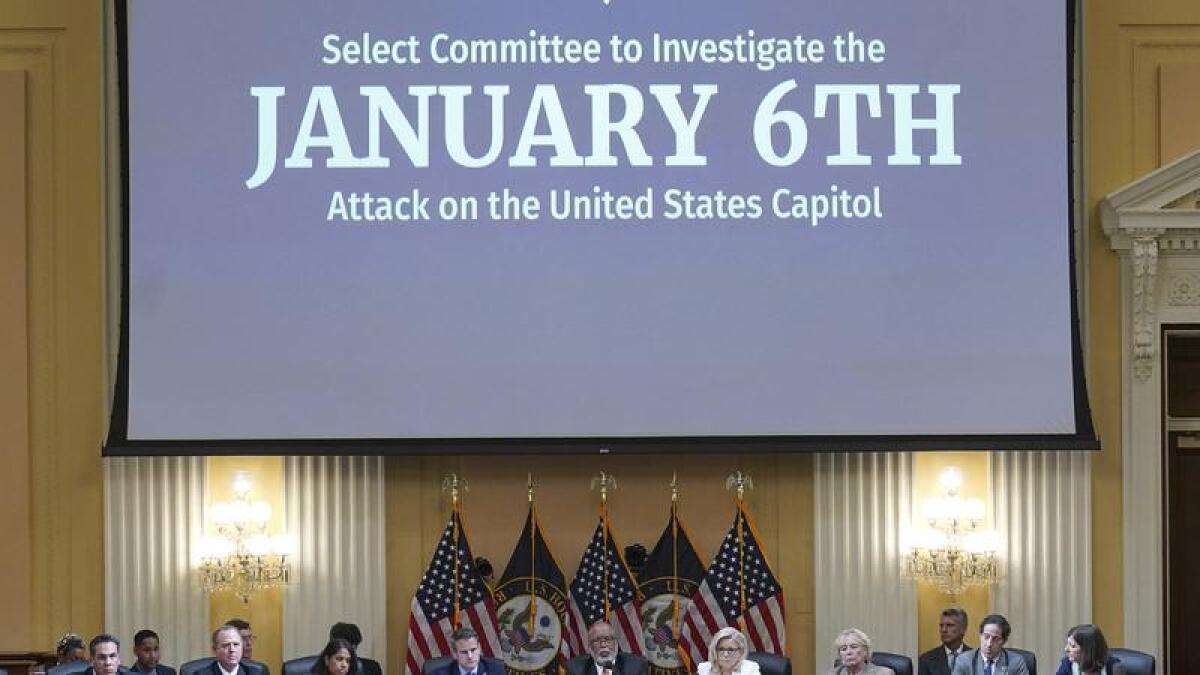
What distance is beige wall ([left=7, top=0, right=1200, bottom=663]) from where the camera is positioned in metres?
12.2

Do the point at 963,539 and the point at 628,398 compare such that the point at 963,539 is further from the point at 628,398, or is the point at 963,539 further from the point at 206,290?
the point at 206,290

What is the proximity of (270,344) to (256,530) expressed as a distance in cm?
115

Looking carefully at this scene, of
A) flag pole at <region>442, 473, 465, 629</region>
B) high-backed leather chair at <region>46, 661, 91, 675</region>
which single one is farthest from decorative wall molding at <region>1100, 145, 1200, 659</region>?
high-backed leather chair at <region>46, 661, 91, 675</region>

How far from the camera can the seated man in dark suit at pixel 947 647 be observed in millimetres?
10852

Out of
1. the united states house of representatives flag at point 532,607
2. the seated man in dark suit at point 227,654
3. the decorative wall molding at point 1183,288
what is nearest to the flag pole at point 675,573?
the united states house of representatives flag at point 532,607

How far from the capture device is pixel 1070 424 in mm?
11867

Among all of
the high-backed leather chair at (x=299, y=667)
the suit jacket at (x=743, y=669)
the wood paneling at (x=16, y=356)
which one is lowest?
the high-backed leather chair at (x=299, y=667)

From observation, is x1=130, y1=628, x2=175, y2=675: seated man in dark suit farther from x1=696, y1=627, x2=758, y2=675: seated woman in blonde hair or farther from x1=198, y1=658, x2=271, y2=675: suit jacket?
x1=696, y1=627, x2=758, y2=675: seated woman in blonde hair

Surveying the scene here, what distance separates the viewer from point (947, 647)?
36.1ft

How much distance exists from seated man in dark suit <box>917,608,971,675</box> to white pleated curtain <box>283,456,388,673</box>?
3.34 metres

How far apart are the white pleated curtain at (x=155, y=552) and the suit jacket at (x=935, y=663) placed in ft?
14.4

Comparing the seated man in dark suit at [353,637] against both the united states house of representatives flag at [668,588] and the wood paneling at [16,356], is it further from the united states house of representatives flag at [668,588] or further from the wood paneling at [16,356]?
the wood paneling at [16,356]

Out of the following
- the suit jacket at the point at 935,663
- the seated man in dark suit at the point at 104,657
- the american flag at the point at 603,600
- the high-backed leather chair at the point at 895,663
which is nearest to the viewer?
the seated man in dark suit at the point at 104,657

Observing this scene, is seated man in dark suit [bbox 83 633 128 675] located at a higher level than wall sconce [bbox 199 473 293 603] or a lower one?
lower
